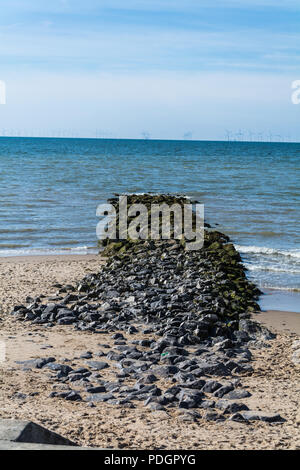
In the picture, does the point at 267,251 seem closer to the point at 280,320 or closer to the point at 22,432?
the point at 280,320

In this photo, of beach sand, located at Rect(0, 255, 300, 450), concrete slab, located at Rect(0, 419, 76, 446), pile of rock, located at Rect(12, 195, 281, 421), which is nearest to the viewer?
concrete slab, located at Rect(0, 419, 76, 446)

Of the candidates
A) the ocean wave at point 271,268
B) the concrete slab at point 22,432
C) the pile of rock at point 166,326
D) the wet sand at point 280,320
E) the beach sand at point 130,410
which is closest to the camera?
the concrete slab at point 22,432

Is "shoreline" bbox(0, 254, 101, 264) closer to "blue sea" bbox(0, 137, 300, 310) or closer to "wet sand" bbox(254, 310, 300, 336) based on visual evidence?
"blue sea" bbox(0, 137, 300, 310)

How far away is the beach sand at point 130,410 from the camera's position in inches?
210

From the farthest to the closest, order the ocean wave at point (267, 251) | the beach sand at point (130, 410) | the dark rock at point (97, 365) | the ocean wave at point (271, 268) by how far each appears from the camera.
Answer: the ocean wave at point (267, 251), the ocean wave at point (271, 268), the dark rock at point (97, 365), the beach sand at point (130, 410)

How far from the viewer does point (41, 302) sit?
10.9 meters

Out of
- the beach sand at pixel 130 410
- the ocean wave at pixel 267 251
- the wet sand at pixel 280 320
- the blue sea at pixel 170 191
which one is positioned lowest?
the beach sand at pixel 130 410

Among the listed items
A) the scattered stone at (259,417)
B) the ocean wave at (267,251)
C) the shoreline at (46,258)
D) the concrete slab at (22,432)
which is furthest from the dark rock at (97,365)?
the ocean wave at (267,251)

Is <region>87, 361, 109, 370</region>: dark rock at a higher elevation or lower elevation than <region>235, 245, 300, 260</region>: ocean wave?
lower

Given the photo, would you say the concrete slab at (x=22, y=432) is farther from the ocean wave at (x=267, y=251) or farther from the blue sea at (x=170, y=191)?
the ocean wave at (x=267, y=251)

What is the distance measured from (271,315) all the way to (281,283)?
2880mm

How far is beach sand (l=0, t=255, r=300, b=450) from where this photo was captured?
17.5 feet

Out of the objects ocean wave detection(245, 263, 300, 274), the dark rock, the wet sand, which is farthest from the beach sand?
ocean wave detection(245, 263, 300, 274)
